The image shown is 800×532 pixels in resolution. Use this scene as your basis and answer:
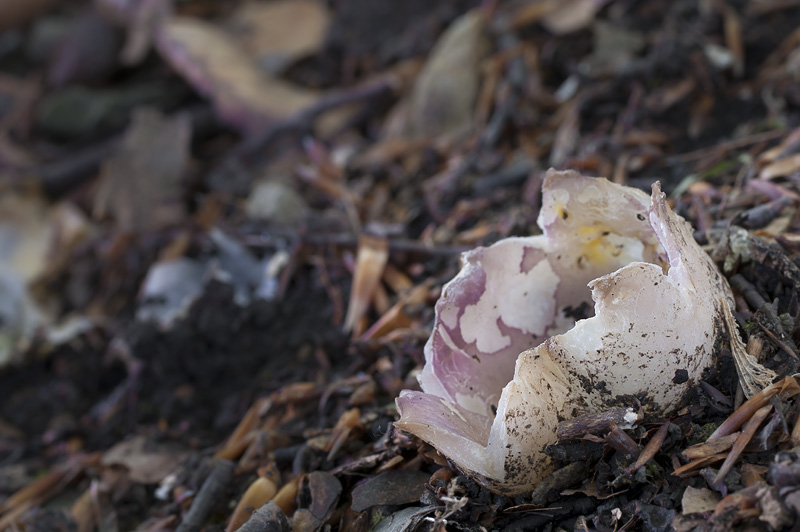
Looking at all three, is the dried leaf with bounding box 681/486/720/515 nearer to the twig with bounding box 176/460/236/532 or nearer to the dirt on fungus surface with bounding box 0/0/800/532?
the dirt on fungus surface with bounding box 0/0/800/532

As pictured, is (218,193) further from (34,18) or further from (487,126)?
(34,18)

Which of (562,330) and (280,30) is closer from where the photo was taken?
(562,330)

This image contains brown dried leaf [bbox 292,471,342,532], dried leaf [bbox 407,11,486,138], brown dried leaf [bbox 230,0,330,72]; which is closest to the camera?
brown dried leaf [bbox 292,471,342,532]

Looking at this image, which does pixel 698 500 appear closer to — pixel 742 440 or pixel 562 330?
pixel 742 440

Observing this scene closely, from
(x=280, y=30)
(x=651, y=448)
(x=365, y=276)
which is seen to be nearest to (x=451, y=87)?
(x=365, y=276)

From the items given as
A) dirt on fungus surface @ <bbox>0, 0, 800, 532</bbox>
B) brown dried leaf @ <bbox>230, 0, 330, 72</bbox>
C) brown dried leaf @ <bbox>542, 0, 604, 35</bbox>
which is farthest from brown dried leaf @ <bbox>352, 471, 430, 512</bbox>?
brown dried leaf @ <bbox>230, 0, 330, 72</bbox>

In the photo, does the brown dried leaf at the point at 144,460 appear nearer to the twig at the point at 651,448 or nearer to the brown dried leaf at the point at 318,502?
the brown dried leaf at the point at 318,502

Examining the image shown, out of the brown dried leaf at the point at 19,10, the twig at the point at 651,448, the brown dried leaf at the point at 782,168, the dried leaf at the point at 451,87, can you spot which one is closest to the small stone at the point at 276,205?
the dried leaf at the point at 451,87
